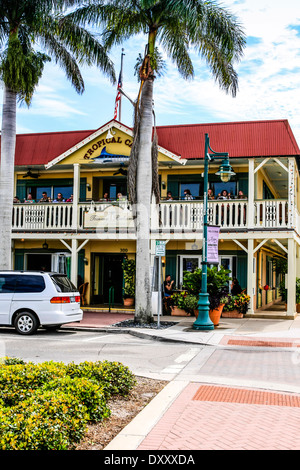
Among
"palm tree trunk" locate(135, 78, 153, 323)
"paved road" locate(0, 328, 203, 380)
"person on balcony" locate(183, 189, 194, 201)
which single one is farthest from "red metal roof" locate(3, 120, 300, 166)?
"paved road" locate(0, 328, 203, 380)

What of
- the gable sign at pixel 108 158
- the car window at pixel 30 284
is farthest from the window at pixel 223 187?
the car window at pixel 30 284

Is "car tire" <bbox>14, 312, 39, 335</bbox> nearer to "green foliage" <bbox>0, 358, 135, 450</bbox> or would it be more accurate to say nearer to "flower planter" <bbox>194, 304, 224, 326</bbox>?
"flower planter" <bbox>194, 304, 224, 326</bbox>

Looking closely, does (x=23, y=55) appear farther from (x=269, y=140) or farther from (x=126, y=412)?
(x=126, y=412)

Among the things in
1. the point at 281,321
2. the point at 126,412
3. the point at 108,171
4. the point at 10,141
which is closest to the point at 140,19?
the point at 10,141

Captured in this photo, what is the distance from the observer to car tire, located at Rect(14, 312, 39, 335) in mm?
14586

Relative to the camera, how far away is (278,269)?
26.6 meters

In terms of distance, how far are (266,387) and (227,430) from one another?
102 inches

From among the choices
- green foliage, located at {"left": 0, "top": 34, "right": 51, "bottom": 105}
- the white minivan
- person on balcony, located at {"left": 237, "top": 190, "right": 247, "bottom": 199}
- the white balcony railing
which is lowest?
the white minivan

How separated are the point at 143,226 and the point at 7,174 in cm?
494

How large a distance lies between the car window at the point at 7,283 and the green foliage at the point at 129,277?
7.91m

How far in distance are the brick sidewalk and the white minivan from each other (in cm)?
717

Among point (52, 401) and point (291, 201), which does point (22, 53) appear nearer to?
point (291, 201)

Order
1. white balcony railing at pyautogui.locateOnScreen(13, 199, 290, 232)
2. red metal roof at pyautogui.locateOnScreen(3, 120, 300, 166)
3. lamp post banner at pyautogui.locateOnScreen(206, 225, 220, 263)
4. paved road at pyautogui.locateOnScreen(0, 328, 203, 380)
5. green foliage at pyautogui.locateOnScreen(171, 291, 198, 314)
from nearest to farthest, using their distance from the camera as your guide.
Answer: paved road at pyautogui.locateOnScreen(0, 328, 203, 380) < lamp post banner at pyautogui.locateOnScreen(206, 225, 220, 263) < green foliage at pyautogui.locateOnScreen(171, 291, 198, 314) < white balcony railing at pyautogui.locateOnScreen(13, 199, 290, 232) < red metal roof at pyautogui.locateOnScreen(3, 120, 300, 166)

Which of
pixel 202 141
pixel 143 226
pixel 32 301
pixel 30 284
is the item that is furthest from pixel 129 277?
pixel 32 301
